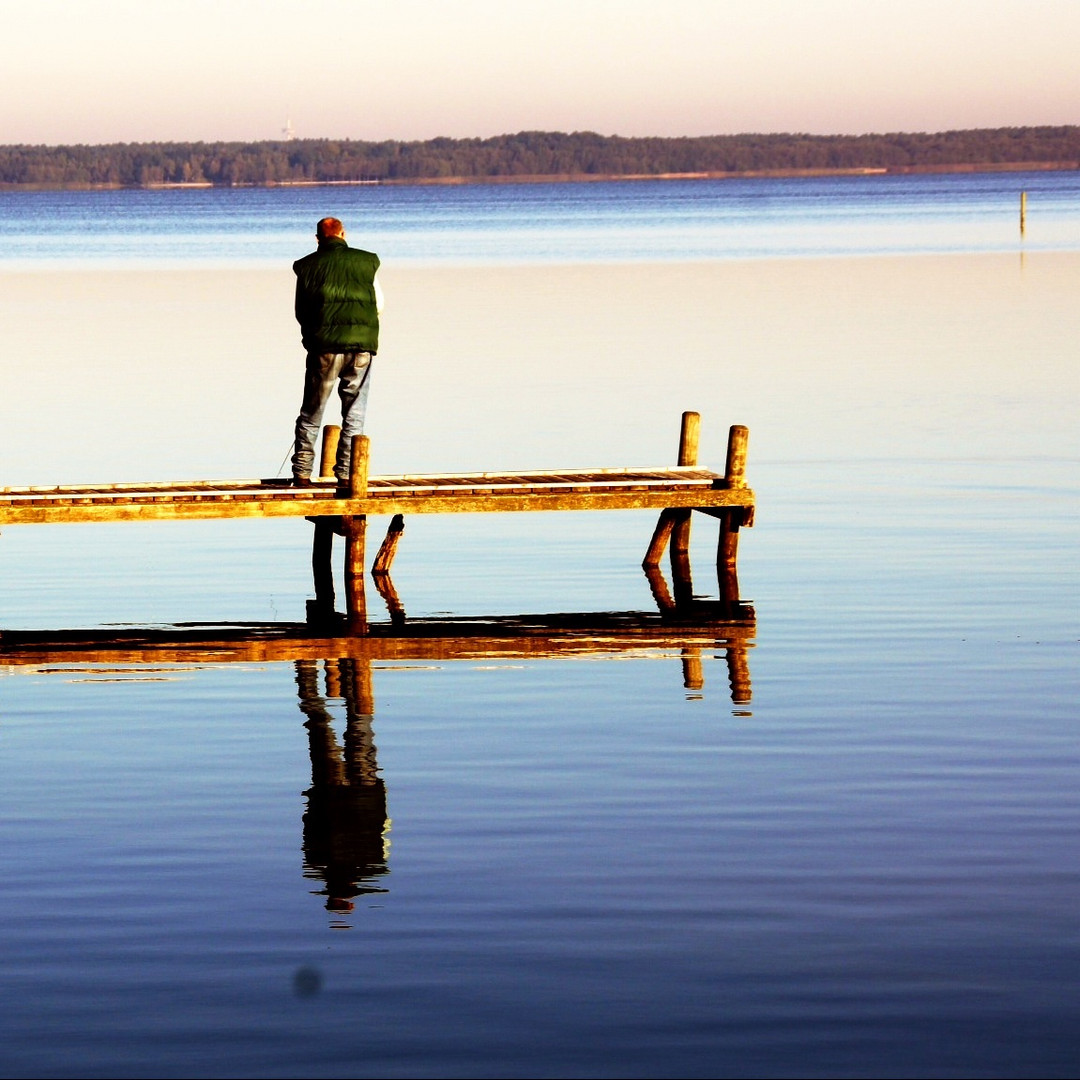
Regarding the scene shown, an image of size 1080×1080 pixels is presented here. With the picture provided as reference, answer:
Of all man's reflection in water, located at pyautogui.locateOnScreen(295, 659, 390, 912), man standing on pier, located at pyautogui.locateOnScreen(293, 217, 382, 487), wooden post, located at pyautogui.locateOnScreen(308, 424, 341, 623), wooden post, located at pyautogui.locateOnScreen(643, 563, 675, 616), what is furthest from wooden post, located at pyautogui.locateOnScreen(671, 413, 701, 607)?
man's reflection in water, located at pyautogui.locateOnScreen(295, 659, 390, 912)

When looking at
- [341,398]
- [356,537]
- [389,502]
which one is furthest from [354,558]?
[341,398]

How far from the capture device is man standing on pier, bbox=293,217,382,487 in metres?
16.9

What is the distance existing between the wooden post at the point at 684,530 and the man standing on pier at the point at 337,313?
291cm

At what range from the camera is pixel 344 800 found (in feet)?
36.0

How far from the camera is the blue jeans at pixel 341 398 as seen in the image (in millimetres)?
17203

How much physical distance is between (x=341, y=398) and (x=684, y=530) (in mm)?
3353

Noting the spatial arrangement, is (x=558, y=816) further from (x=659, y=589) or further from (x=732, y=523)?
(x=732, y=523)

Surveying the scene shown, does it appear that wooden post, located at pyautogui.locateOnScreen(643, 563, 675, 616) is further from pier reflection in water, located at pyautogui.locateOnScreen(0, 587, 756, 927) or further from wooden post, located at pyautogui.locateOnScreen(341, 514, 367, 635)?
wooden post, located at pyautogui.locateOnScreen(341, 514, 367, 635)

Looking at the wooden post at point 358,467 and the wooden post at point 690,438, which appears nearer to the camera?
the wooden post at point 358,467

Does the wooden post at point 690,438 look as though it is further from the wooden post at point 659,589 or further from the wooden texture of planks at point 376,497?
the wooden post at point 659,589

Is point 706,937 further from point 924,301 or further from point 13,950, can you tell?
point 924,301

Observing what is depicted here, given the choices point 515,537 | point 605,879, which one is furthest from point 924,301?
point 605,879

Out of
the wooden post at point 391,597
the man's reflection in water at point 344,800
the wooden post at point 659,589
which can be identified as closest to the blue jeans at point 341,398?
the wooden post at point 391,597

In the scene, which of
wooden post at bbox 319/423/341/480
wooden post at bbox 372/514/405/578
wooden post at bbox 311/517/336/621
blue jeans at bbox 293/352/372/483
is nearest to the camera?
blue jeans at bbox 293/352/372/483
